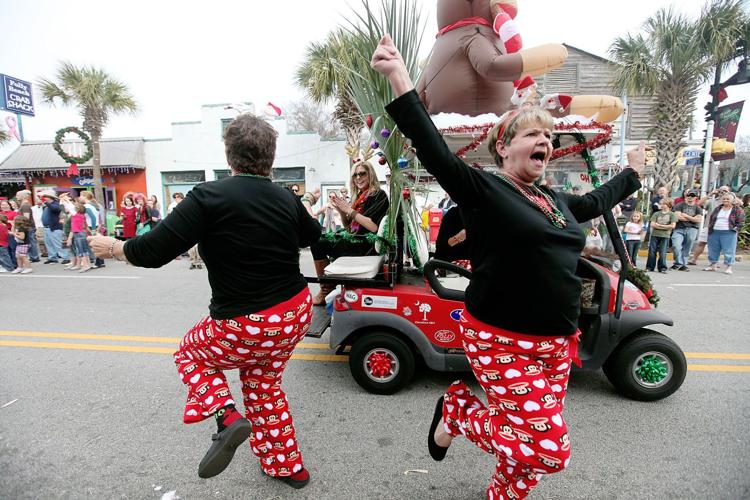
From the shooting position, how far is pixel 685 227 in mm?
8750

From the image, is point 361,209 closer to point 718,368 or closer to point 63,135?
point 718,368

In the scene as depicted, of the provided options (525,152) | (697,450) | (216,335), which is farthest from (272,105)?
(697,450)

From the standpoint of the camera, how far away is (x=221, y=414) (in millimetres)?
1768

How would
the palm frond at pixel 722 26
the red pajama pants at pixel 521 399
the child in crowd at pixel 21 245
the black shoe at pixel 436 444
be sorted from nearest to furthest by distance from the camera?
1. the red pajama pants at pixel 521 399
2. the black shoe at pixel 436 444
3. the child in crowd at pixel 21 245
4. the palm frond at pixel 722 26

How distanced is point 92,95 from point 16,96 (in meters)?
2.83

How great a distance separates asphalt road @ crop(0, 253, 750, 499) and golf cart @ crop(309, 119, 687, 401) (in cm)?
22

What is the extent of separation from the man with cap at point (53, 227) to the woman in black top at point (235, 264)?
404 inches

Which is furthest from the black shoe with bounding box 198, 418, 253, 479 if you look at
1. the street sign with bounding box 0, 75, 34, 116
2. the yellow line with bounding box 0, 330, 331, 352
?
the street sign with bounding box 0, 75, 34, 116

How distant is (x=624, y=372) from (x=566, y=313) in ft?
6.17

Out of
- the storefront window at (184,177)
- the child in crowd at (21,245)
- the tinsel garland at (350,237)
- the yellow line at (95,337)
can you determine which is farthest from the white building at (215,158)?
the tinsel garland at (350,237)

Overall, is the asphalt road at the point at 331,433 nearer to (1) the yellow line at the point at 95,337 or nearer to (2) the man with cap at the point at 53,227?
(1) the yellow line at the point at 95,337

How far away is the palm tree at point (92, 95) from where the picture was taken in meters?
17.1

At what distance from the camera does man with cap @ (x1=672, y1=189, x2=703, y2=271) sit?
28.6 feet

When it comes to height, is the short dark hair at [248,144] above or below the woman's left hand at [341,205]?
above
